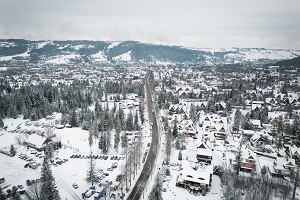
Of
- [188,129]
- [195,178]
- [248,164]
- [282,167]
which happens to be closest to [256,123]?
[188,129]

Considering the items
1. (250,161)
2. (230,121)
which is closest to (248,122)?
(230,121)

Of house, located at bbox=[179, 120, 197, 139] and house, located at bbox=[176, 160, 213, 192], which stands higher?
house, located at bbox=[179, 120, 197, 139]

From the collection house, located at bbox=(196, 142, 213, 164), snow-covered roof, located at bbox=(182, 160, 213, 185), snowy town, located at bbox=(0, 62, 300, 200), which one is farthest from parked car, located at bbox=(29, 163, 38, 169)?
house, located at bbox=(196, 142, 213, 164)

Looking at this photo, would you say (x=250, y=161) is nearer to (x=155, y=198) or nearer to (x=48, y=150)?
(x=155, y=198)

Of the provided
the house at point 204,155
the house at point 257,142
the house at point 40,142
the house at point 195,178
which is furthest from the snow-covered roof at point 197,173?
the house at point 40,142

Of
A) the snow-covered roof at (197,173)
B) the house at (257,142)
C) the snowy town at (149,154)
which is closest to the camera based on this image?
the snowy town at (149,154)

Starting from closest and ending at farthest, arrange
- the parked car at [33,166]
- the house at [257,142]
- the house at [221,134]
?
the parked car at [33,166]
the house at [257,142]
the house at [221,134]

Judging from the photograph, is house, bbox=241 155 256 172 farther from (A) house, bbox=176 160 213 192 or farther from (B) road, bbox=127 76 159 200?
(B) road, bbox=127 76 159 200

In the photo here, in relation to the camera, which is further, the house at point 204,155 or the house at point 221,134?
the house at point 221,134

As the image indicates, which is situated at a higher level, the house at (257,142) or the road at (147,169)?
the house at (257,142)

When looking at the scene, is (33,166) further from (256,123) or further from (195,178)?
(256,123)

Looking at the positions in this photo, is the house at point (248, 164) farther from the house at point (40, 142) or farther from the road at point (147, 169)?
the house at point (40, 142)
